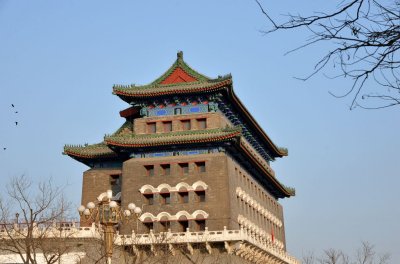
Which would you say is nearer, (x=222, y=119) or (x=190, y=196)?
(x=190, y=196)

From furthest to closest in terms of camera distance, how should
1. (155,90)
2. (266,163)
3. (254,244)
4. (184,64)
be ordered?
(266,163) → (184,64) → (155,90) → (254,244)

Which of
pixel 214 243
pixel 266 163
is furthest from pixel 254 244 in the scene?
pixel 266 163

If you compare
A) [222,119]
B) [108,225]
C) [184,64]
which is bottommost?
[108,225]

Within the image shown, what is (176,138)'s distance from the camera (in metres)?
38.9

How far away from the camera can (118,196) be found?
41344 millimetres

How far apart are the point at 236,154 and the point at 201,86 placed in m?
5.43

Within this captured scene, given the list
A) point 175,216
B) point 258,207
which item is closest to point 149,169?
point 175,216

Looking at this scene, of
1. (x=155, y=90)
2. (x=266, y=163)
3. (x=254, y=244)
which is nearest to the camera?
(x=254, y=244)

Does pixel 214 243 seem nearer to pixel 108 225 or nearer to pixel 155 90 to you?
pixel 155 90

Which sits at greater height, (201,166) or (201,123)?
(201,123)

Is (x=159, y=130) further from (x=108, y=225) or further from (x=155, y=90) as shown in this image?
(x=108, y=225)

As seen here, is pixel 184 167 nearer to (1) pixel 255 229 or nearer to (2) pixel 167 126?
(2) pixel 167 126

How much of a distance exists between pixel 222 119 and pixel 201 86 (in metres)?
3.12

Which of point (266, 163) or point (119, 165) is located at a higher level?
point (266, 163)
